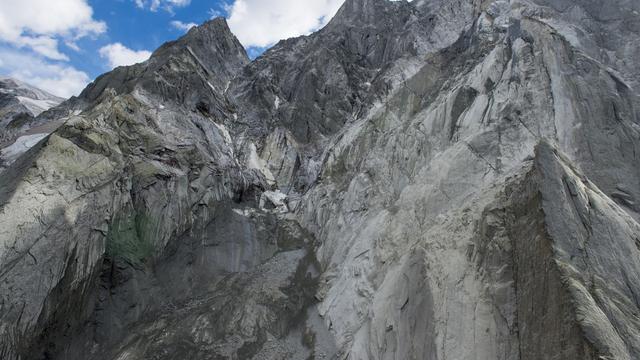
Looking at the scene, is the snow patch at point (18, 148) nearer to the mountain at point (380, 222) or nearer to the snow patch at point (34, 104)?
the mountain at point (380, 222)

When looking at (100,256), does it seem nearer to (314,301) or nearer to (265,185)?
(314,301)

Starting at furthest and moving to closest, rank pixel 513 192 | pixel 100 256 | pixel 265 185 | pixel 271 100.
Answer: pixel 271 100, pixel 265 185, pixel 100 256, pixel 513 192

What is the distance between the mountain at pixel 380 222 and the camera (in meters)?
16.5

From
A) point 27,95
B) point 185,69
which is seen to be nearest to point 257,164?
point 185,69

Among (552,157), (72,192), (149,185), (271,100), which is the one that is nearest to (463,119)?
(552,157)

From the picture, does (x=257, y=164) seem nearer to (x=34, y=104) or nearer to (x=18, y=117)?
(x=18, y=117)

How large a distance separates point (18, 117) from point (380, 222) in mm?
58570

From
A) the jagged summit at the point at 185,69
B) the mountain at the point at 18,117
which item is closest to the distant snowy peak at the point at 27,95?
the mountain at the point at 18,117

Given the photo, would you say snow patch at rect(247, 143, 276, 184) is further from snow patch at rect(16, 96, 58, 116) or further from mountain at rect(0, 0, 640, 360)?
snow patch at rect(16, 96, 58, 116)

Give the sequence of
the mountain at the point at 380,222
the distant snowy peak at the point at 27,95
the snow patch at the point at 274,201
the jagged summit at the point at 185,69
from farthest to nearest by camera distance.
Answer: the distant snowy peak at the point at 27,95
the jagged summit at the point at 185,69
the snow patch at the point at 274,201
the mountain at the point at 380,222

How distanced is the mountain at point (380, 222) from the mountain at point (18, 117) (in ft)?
Result: 36.9

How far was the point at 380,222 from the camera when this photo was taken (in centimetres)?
3120

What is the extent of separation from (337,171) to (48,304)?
28485 mm

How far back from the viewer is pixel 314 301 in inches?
1225
